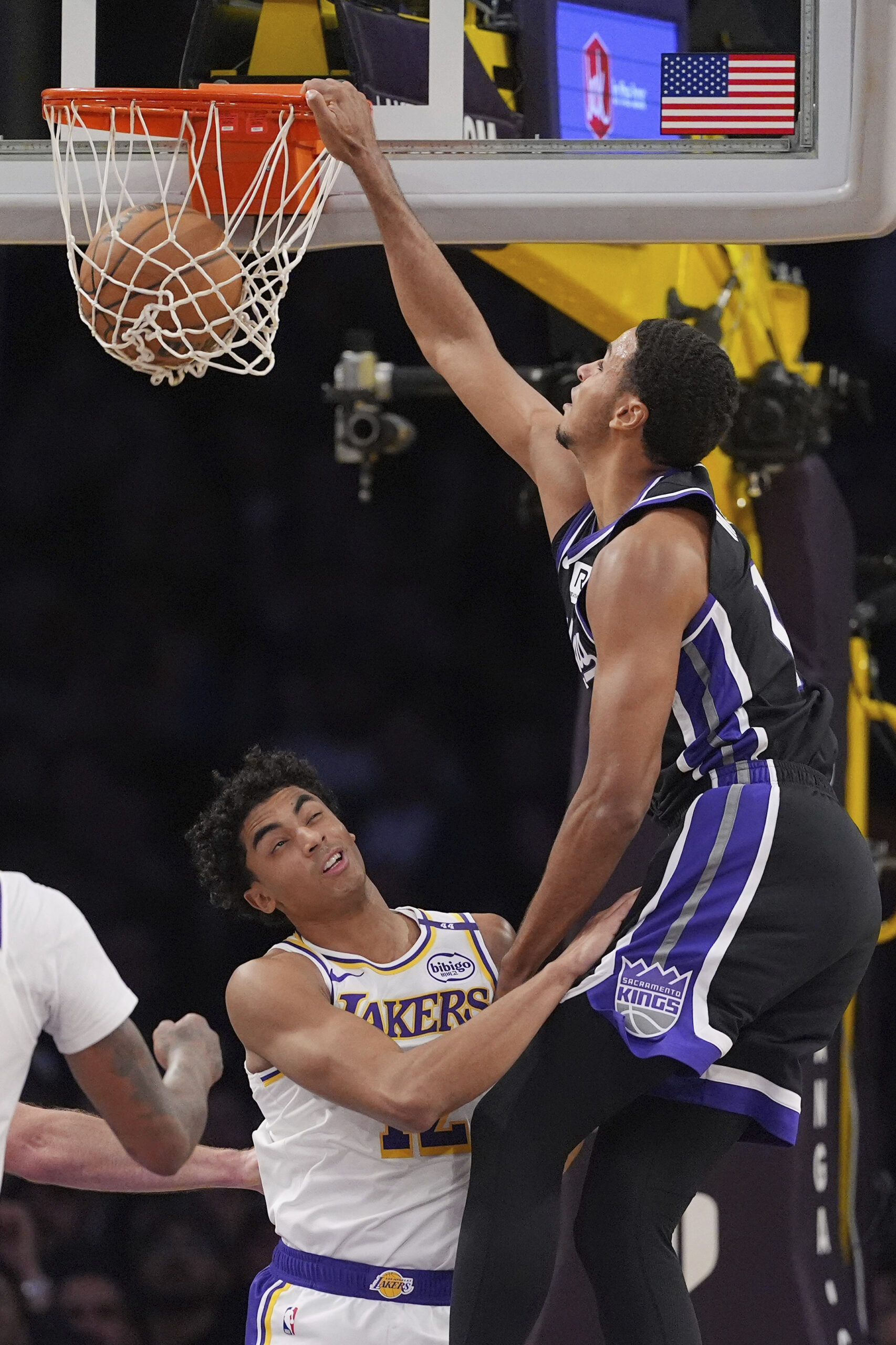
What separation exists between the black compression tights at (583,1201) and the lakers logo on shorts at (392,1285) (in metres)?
0.19

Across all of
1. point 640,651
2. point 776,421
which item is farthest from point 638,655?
point 776,421

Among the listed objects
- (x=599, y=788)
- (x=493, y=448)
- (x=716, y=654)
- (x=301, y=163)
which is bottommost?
(x=599, y=788)

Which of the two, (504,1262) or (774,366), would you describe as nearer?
(504,1262)

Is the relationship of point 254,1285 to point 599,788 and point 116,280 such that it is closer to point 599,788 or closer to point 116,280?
point 599,788

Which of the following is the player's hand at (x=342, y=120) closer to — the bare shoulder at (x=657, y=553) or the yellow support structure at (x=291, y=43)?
the yellow support structure at (x=291, y=43)

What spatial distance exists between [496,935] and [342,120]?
1562 millimetres

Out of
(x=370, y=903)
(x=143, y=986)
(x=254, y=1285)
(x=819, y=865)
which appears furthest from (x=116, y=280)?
(x=143, y=986)

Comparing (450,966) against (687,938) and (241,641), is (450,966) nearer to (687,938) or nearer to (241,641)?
(687,938)

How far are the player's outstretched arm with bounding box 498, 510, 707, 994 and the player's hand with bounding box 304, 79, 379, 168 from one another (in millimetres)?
1004

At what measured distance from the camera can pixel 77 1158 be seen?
2.62 meters

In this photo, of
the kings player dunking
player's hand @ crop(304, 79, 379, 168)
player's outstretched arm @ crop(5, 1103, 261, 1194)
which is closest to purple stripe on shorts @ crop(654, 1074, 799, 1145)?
the kings player dunking

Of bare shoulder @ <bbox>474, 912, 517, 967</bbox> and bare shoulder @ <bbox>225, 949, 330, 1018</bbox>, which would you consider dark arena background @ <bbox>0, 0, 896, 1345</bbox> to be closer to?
bare shoulder @ <bbox>474, 912, 517, 967</bbox>

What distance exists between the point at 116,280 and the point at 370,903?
4.13 ft

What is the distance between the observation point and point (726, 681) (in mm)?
2426
